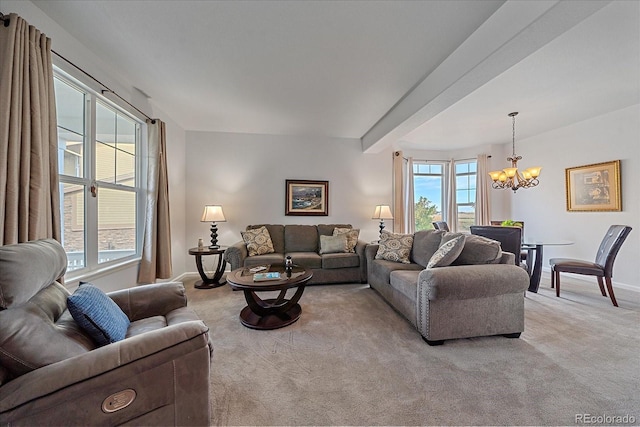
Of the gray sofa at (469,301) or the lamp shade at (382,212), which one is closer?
the gray sofa at (469,301)

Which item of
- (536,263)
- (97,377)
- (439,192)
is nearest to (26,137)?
(97,377)

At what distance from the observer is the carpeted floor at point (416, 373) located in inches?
55.7

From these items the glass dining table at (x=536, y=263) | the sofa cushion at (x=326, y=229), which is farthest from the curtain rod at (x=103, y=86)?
the glass dining table at (x=536, y=263)

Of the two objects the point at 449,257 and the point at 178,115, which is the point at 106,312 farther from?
the point at 178,115

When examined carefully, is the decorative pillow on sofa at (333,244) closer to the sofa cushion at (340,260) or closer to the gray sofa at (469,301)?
the sofa cushion at (340,260)

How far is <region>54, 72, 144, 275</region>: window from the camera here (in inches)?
89.5

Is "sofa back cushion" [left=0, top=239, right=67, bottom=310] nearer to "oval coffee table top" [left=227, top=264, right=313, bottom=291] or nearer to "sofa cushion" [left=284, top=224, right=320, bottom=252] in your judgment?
"oval coffee table top" [left=227, top=264, right=313, bottom=291]

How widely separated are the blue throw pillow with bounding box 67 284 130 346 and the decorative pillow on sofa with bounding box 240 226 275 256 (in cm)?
257

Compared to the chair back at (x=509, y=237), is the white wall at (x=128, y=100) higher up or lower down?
higher up

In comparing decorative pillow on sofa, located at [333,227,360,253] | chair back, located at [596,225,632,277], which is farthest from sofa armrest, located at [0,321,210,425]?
chair back, located at [596,225,632,277]

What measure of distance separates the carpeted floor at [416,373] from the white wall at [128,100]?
3.87ft

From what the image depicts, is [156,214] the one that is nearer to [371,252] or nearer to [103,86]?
[103,86]

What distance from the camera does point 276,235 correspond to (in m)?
4.40

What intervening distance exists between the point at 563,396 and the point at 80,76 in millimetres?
4290
